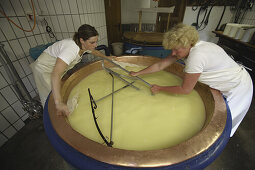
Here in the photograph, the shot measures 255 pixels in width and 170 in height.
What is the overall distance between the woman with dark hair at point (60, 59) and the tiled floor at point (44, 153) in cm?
63

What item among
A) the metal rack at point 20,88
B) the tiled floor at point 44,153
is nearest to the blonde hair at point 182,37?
the tiled floor at point 44,153

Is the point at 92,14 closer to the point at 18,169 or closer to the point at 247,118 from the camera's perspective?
the point at 18,169

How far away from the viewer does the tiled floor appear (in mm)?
1454

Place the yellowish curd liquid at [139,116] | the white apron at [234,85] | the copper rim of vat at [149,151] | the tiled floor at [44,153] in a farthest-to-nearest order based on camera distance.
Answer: the tiled floor at [44,153] < the white apron at [234,85] < the yellowish curd liquid at [139,116] < the copper rim of vat at [149,151]

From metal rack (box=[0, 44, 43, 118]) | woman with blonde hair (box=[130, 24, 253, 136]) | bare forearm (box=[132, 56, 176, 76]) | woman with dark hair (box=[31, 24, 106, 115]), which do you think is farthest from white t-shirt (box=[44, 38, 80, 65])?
woman with blonde hair (box=[130, 24, 253, 136])

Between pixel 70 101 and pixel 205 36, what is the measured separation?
4.97 m

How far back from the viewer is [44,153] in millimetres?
1571

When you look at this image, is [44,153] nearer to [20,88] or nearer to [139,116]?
[20,88]

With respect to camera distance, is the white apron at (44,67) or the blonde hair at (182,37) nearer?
the blonde hair at (182,37)

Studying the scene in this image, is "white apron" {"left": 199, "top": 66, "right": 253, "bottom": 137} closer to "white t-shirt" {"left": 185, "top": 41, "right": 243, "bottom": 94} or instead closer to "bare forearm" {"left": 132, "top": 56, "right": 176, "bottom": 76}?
"white t-shirt" {"left": 185, "top": 41, "right": 243, "bottom": 94}

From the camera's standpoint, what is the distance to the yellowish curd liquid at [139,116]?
94 centimetres

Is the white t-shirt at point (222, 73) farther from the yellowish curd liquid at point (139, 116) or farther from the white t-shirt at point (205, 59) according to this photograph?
the yellowish curd liquid at point (139, 116)

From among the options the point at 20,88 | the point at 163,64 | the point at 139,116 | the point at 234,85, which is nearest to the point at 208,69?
the point at 234,85

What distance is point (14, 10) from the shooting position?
5.52 ft
